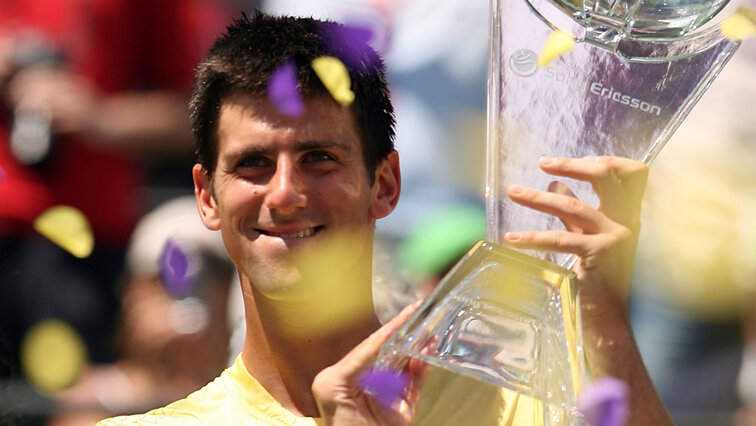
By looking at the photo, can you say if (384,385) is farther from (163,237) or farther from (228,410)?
(163,237)

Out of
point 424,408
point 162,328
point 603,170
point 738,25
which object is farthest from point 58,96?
point 738,25

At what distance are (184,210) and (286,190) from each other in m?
1.08

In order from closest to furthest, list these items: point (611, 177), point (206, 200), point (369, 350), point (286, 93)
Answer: point (369, 350)
point (611, 177)
point (286, 93)
point (206, 200)

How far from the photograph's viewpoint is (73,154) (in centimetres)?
315

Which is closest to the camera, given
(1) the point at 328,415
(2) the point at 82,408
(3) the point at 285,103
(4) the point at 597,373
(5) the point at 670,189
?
(1) the point at 328,415

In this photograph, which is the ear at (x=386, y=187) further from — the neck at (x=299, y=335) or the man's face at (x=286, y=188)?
the neck at (x=299, y=335)

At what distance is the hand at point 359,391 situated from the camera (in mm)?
1861

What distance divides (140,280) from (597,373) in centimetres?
146

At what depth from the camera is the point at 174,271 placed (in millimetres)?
3160

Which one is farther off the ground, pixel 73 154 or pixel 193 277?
pixel 73 154

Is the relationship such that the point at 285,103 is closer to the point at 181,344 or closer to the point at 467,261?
the point at 467,261

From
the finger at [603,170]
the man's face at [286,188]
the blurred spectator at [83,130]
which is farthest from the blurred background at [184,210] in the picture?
the finger at [603,170]

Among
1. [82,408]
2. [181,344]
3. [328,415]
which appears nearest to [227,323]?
[181,344]

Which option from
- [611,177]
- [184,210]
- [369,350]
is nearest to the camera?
[369,350]
